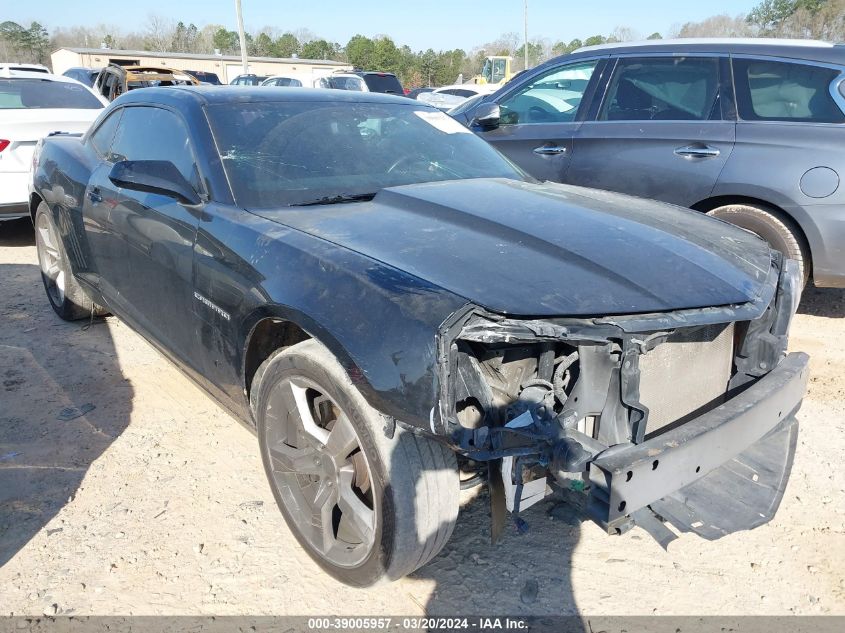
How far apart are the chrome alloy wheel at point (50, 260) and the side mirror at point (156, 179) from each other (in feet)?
5.74

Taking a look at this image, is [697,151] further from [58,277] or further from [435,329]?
[58,277]

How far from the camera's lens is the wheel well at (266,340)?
7.76ft

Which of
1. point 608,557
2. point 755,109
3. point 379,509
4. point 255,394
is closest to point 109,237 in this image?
point 255,394

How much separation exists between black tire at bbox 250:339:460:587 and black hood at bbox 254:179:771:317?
17.0 inches

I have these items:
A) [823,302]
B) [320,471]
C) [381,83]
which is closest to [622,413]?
[320,471]

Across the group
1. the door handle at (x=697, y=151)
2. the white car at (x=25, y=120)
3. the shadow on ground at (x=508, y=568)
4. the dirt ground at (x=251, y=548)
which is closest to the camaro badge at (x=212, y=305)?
the dirt ground at (x=251, y=548)

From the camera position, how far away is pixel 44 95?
7398 millimetres

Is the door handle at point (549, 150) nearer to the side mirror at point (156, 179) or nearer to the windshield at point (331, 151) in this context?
the windshield at point (331, 151)

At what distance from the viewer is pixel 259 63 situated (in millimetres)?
51750

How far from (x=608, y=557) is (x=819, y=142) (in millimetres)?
2947

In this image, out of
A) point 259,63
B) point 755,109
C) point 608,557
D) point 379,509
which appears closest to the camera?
point 379,509

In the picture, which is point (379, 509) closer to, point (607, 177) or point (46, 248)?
point (607, 177)

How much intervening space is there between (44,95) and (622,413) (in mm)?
7763

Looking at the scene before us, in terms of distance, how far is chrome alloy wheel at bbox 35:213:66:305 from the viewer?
14.7ft
